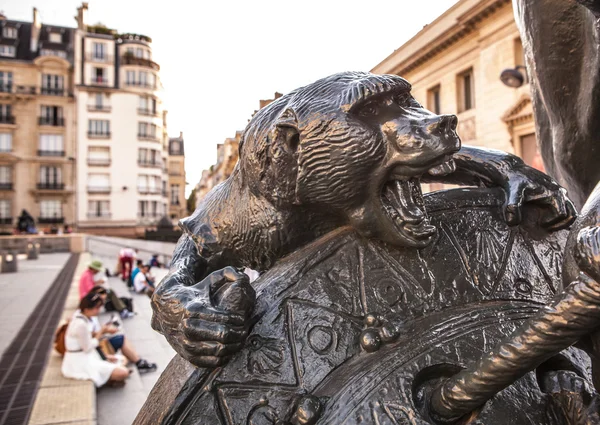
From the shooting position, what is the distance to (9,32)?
4291 cm

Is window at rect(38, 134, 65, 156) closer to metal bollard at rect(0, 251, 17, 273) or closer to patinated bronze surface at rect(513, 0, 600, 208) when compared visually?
metal bollard at rect(0, 251, 17, 273)

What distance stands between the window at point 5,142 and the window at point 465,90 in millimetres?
36111

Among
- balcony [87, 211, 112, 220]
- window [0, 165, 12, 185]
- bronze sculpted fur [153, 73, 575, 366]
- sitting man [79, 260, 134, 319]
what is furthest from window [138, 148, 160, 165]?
bronze sculpted fur [153, 73, 575, 366]

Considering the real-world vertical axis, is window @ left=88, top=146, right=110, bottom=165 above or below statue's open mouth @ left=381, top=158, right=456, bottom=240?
above

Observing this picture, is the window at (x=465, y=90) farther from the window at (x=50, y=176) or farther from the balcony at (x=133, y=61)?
the window at (x=50, y=176)

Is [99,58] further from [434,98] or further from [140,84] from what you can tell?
[434,98]

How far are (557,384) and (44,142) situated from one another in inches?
1750

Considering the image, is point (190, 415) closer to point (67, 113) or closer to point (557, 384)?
point (557, 384)

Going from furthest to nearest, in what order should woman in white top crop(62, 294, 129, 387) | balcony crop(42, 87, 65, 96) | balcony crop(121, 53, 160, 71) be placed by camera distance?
balcony crop(121, 53, 160, 71) < balcony crop(42, 87, 65, 96) < woman in white top crop(62, 294, 129, 387)

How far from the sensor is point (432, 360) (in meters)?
0.89

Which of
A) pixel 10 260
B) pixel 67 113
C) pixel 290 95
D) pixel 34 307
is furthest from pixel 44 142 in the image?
pixel 290 95

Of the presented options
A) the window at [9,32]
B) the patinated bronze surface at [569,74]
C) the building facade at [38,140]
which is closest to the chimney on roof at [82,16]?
the building facade at [38,140]

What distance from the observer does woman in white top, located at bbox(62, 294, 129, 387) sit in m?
5.42

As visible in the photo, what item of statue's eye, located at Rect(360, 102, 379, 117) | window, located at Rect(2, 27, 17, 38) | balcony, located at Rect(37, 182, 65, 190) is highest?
window, located at Rect(2, 27, 17, 38)
